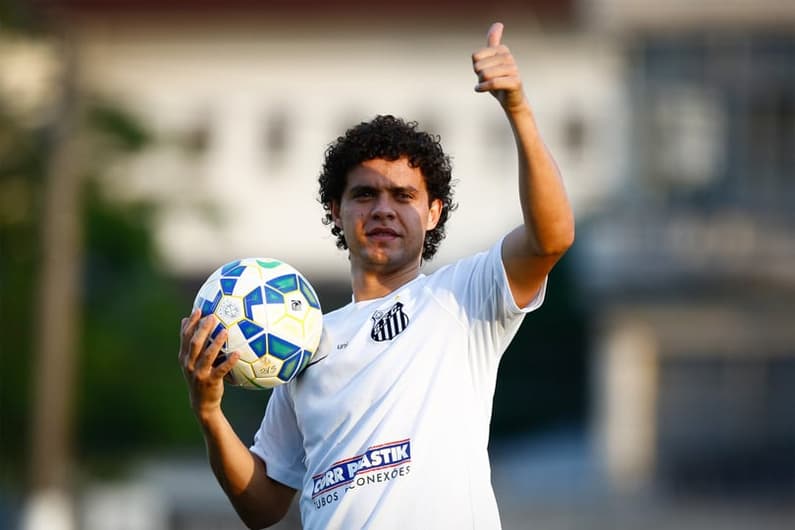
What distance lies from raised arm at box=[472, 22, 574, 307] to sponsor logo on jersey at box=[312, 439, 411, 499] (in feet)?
2.06

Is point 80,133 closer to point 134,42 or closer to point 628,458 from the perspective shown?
point 628,458

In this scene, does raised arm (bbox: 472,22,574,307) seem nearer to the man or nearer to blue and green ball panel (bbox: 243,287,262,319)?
the man

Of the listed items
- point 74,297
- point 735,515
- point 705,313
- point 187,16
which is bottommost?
point 735,515

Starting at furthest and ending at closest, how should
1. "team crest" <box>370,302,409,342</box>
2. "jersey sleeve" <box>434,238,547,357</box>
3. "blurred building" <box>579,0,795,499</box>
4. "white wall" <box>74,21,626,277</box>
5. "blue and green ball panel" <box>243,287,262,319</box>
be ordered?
"white wall" <box>74,21,626,277</box>, "blurred building" <box>579,0,795,499</box>, "blue and green ball panel" <box>243,287,262,319</box>, "team crest" <box>370,302,409,342</box>, "jersey sleeve" <box>434,238,547,357</box>

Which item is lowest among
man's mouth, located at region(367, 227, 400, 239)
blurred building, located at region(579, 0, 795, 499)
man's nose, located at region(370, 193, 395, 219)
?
blurred building, located at region(579, 0, 795, 499)

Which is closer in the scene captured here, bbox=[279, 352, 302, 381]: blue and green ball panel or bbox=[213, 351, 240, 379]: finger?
bbox=[213, 351, 240, 379]: finger

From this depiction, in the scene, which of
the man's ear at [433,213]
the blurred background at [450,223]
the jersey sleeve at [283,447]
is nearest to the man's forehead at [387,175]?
the man's ear at [433,213]

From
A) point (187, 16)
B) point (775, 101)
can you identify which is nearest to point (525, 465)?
point (775, 101)

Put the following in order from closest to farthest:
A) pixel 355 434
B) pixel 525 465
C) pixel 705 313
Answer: pixel 355 434 < pixel 705 313 < pixel 525 465

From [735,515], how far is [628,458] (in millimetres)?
3600

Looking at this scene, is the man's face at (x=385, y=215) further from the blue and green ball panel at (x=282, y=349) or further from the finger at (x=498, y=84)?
the finger at (x=498, y=84)

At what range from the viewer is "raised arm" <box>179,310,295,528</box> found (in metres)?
5.20

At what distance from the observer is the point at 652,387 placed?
131 feet

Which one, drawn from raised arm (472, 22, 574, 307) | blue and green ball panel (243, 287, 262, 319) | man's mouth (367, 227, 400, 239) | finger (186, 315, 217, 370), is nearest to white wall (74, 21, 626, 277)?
blue and green ball panel (243, 287, 262, 319)
